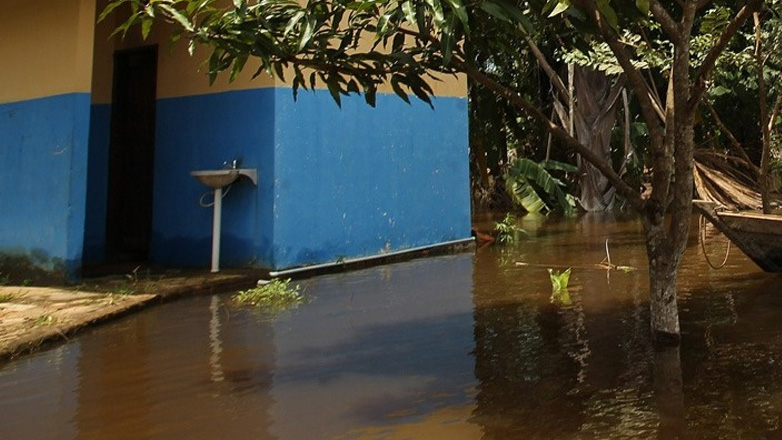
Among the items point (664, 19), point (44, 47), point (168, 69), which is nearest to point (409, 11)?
point (664, 19)

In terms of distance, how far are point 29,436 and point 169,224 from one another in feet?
18.2

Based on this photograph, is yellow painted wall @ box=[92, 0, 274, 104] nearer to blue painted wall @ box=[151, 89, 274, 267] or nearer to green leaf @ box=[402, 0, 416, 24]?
blue painted wall @ box=[151, 89, 274, 267]

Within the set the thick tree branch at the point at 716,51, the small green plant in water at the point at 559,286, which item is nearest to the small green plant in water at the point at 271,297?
the small green plant in water at the point at 559,286

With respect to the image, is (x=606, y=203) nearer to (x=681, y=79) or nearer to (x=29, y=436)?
(x=681, y=79)

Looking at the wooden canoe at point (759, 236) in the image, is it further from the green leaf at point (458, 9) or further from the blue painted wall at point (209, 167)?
the green leaf at point (458, 9)

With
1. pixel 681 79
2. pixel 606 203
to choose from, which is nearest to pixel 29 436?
pixel 681 79

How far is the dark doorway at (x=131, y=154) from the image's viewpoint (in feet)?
31.0

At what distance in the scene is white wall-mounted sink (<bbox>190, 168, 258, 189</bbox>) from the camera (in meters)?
7.90

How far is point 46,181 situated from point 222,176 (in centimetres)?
169

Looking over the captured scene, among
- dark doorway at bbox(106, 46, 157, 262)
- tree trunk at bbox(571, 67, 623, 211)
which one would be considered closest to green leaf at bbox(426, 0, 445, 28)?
dark doorway at bbox(106, 46, 157, 262)

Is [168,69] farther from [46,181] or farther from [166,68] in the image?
[46,181]

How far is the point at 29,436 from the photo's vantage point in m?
3.38

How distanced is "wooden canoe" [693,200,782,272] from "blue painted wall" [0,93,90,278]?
19.3ft

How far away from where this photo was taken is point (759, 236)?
7121 millimetres
